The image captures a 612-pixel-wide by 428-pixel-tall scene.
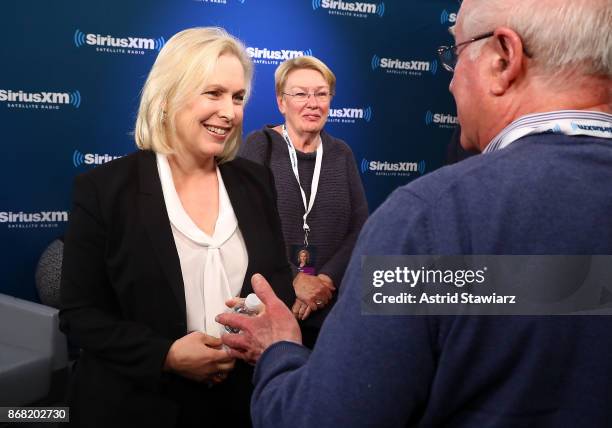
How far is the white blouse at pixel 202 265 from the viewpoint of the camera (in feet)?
5.54

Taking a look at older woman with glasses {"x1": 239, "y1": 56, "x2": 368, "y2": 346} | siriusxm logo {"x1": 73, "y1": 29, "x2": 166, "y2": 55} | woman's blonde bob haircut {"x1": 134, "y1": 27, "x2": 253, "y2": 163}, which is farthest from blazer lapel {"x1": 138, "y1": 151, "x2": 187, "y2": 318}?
siriusxm logo {"x1": 73, "y1": 29, "x2": 166, "y2": 55}

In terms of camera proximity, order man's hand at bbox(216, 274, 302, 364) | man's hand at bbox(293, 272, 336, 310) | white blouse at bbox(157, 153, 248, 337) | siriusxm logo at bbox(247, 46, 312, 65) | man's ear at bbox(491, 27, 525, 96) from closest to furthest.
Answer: man's ear at bbox(491, 27, 525, 96)
man's hand at bbox(216, 274, 302, 364)
white blouse at bbox(157, 153, 248, 337)
man's hand at bbox(293, 272, 336, 310)
siriusxm logo at bbox(247, 46, 312, 65)

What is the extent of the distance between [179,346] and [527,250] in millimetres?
1074

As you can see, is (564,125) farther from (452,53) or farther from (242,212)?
(242,212)

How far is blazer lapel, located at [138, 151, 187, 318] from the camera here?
1.63 m

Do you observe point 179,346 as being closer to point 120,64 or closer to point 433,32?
point 120,64

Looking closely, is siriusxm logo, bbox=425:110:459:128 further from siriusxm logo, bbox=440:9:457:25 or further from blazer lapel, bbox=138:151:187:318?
blazer lapel, bbox=138:151:187:318

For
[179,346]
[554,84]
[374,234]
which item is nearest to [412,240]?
[374,234]

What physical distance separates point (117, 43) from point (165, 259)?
278cm

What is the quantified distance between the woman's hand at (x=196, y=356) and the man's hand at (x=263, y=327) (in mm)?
425

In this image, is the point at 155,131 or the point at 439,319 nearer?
the point at 439,319

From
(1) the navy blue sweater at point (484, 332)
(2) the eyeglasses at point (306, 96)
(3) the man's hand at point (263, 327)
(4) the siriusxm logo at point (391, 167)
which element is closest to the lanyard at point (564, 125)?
(1) the navy blue sweater at point (484, 332)

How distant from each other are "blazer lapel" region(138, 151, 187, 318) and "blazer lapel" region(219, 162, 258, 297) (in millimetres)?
215

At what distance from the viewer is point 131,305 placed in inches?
65.0
